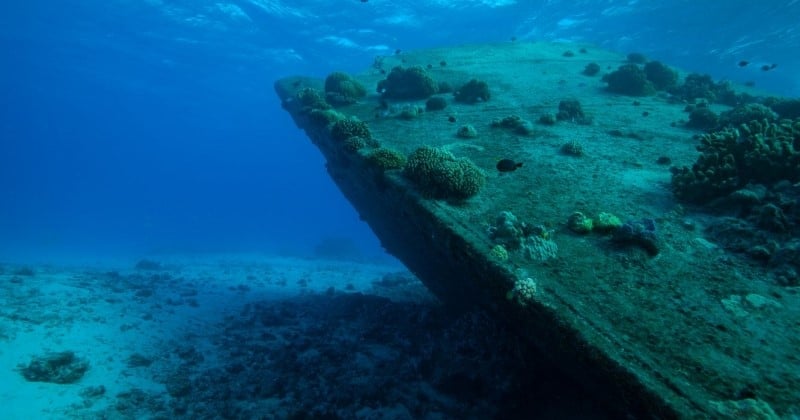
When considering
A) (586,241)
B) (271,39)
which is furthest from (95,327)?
(271,39)

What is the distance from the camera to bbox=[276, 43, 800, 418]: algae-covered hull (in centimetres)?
361

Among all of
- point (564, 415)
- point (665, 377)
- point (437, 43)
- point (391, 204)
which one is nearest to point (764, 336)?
point (665, 377)

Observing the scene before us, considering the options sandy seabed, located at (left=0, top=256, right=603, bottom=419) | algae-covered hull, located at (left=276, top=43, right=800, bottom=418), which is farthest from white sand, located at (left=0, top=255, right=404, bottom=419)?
algae-covered hull, located at (left=276, top=43, right=800, bottom=418)

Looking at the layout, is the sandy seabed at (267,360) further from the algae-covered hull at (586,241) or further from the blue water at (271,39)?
the blue water at (271,39)

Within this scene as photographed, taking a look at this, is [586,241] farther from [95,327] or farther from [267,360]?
[95,327]

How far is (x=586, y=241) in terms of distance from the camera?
5.63m

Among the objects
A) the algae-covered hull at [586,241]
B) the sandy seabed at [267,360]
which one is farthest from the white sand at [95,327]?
the algae-covered hull at [586,241]

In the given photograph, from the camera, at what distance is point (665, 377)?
134 inches

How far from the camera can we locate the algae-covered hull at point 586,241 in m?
3.61

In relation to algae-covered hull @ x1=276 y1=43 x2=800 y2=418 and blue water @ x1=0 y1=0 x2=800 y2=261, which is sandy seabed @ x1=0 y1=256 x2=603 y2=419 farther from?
blue water @ x1=0 y1=0 x2=800 y2=261

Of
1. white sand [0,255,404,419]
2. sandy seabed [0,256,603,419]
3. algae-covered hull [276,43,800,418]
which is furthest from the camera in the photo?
white sand [0,255,404,419]

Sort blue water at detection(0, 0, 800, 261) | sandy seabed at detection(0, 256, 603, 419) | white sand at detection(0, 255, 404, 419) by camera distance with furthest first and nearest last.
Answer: blue water at detection(0, 0, 800, 261) → white sand at detection(0, 255, 404, 419) → sandy seabed at detection(0, 256, 603, 419)

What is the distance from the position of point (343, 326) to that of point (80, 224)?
315 ft

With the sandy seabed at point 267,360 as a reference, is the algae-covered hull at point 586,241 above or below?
above
